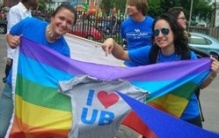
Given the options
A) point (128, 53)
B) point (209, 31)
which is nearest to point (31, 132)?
point (128, 53)

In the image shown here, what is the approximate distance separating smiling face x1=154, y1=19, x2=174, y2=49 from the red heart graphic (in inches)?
23.6

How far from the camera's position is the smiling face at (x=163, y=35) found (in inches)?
163

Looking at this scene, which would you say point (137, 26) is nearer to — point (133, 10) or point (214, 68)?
point (133, 10)

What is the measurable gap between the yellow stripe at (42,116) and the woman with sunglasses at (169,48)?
0.69 metres

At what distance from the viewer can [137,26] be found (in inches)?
264

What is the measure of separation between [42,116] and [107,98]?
0.58 m

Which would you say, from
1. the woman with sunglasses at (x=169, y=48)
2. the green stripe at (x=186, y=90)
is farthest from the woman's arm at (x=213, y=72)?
the green stripe at (x=186, y=90)

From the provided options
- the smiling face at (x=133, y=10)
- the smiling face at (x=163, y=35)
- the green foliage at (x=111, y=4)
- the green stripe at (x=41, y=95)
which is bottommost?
the green foliage at (x=111, y=4)

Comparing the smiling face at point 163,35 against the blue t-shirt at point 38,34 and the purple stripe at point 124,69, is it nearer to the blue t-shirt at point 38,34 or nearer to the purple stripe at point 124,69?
the purple stripe at point 124,69

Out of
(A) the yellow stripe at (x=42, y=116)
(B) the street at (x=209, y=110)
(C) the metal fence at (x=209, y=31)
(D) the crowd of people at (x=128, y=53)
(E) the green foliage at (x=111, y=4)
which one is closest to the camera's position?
(A) the yellow stripe at (x=42, y=116)

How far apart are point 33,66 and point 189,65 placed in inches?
55.1

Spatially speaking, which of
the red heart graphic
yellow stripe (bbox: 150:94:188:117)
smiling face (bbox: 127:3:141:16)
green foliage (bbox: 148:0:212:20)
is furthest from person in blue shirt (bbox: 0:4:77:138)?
green foliage (bbox: 148:0:212:20)

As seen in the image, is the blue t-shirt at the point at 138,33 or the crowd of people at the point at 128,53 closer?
the crowd of people at the point at 128,53

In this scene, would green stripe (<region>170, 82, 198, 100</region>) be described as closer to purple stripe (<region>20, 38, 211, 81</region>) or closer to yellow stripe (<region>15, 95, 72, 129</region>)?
purple stripe (<region>20, 38, 211, 81</region>)
